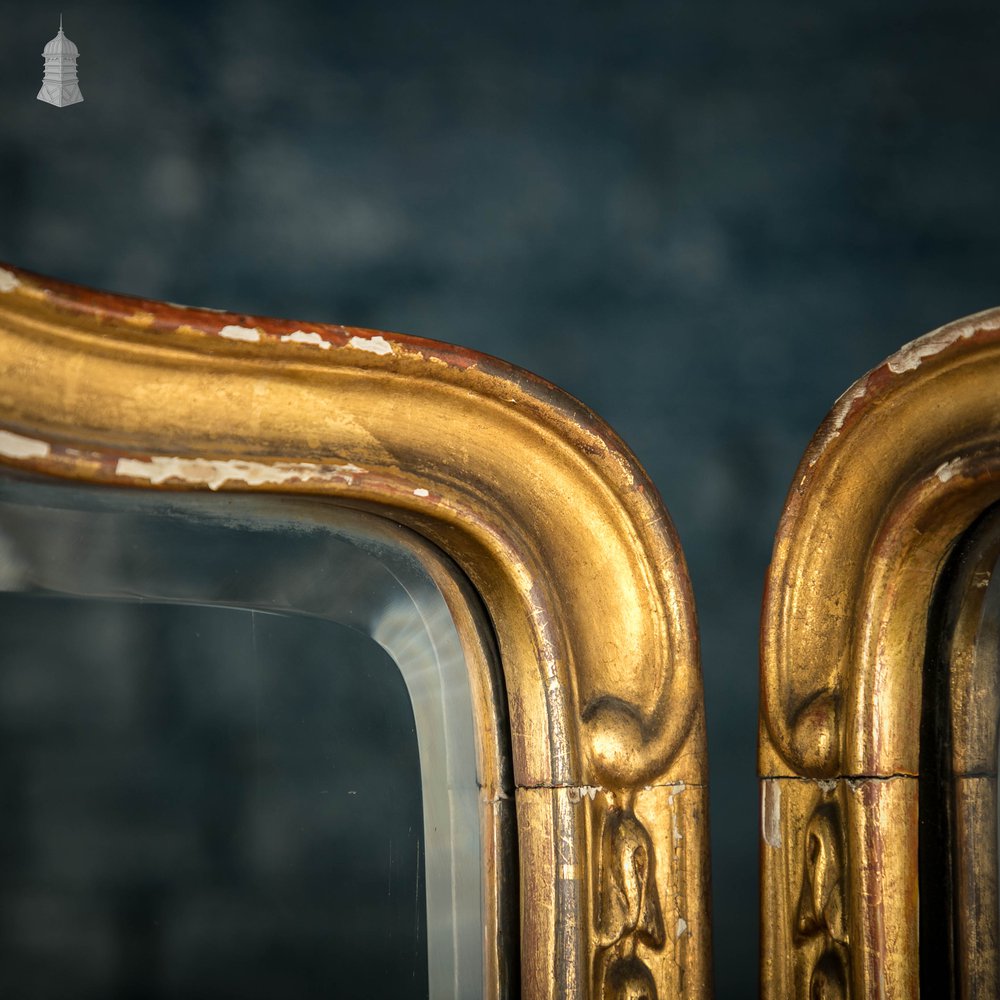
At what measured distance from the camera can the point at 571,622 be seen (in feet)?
2.44

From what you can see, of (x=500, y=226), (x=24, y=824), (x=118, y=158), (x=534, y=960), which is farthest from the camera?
(x=500, y=226)

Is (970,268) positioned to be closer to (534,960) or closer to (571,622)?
(571,622)

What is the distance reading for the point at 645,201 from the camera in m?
1.19

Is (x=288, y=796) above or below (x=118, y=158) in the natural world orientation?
below

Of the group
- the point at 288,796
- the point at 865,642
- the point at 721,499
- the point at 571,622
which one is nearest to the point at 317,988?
the point at 288,796

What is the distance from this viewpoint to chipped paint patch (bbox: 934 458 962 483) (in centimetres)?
76

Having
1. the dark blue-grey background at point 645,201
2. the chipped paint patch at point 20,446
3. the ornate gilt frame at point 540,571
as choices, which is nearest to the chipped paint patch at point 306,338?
the ornate gilt frame at point 540,571

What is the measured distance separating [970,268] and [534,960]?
2.70ft

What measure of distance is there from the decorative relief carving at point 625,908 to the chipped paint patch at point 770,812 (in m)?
0.12

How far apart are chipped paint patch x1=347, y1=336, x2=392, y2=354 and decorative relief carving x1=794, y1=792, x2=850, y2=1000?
0.42m

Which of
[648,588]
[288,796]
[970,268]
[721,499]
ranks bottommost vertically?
[288,796]

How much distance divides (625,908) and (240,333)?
1.33 feet

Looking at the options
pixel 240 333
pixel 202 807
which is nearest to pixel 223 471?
A: pixel 240 333

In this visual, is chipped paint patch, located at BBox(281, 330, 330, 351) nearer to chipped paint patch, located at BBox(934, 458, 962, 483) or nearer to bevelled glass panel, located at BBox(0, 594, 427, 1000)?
bevelled glass panel, located at BBox(0, 594, 427, 1000)
